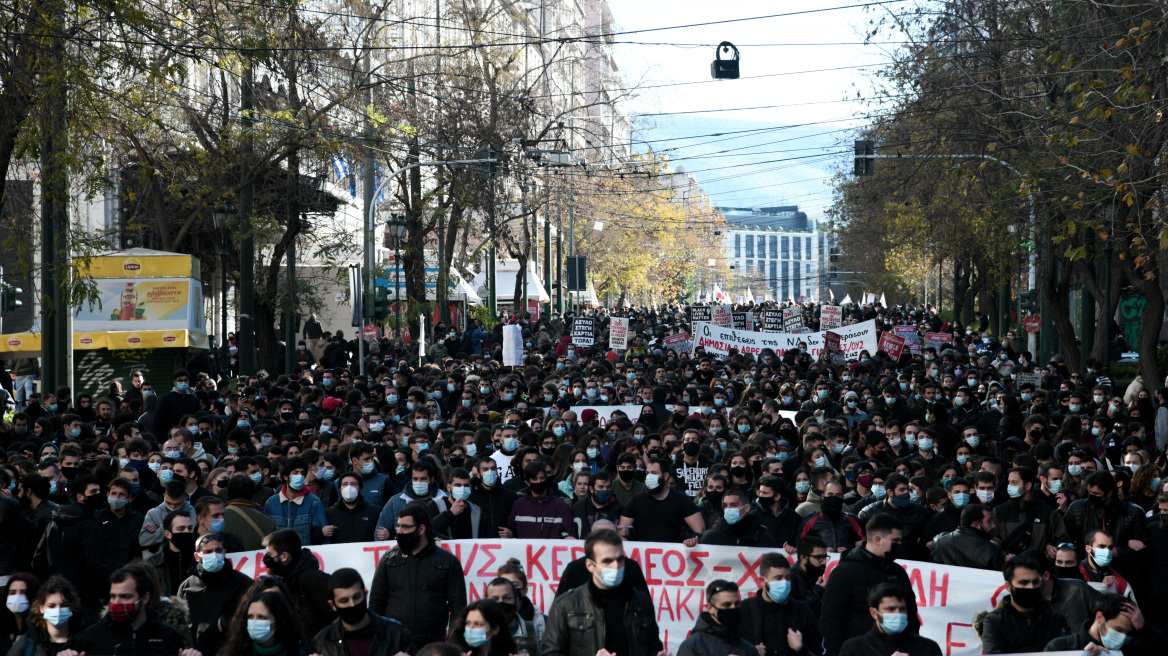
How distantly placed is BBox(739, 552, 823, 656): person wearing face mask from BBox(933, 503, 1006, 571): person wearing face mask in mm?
2223

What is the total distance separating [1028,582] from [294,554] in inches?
158

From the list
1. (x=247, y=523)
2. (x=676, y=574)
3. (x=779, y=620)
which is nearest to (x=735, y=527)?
(x=676, y=574)

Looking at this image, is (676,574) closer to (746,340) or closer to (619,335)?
(746,340)

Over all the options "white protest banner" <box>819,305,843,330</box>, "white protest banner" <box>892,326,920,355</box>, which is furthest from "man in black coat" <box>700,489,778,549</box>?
"white protest banner" <box>819,305,843,330</box>

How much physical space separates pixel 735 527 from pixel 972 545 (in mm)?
1556

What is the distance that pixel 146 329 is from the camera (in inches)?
877

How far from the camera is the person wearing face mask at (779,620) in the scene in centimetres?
677

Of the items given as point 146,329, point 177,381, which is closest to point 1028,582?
point 177,381

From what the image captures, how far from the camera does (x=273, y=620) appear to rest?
20.2ft

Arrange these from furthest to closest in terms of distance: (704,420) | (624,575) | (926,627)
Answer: (704,420) → (926,627) → (624,575)

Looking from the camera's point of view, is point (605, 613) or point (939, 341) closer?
point (605, 613)

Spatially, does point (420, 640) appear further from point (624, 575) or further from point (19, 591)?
point (19, 591)

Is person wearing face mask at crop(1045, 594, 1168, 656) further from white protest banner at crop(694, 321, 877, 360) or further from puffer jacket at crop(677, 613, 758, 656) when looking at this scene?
white protest banner at crop(694, 321, 877, 360)

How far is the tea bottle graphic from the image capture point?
2223cm
